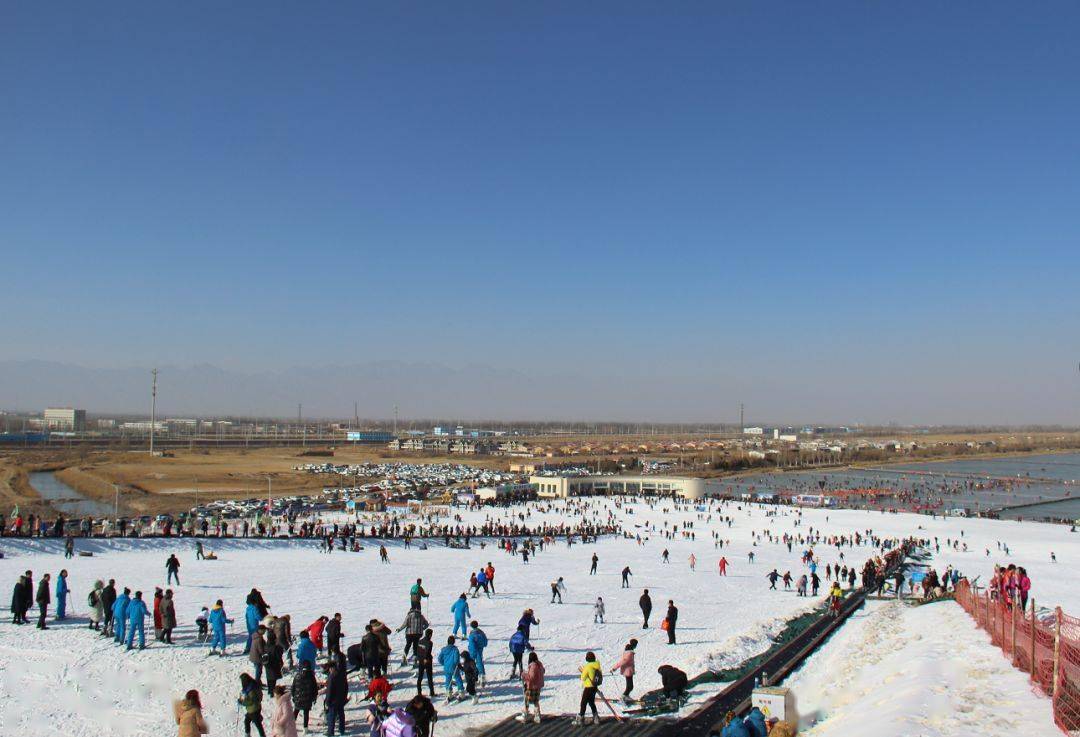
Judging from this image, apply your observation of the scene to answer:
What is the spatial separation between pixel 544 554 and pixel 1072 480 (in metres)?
99.9

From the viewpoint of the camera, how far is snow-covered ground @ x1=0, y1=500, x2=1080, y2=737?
941cm

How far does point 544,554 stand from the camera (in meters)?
28.3

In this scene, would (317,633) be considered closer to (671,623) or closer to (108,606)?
(108,606)

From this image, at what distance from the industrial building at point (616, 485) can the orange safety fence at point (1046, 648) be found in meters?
56.5

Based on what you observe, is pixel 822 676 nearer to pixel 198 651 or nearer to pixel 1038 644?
pixel 1038 644

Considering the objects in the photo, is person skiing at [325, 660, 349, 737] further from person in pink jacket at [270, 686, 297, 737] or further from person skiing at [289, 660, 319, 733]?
person in pink jacket at [270, 686, 297, 737]

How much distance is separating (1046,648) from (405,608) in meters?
11.2

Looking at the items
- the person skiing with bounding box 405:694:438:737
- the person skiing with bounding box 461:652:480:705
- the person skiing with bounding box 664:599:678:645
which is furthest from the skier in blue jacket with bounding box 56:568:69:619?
the person skiing with bounding box 664:599:678:645

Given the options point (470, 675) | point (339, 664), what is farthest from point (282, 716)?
point (470, 675)

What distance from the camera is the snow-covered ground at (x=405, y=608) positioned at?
9.41 metres

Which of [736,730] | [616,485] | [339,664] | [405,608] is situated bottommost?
[616,485]

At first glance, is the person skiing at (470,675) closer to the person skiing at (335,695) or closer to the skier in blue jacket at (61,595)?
the person skiing at (335,695)

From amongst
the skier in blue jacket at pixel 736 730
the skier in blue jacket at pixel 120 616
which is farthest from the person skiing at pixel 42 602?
the skier in blue jacket at pixel 736 730

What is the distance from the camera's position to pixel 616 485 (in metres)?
72.8
